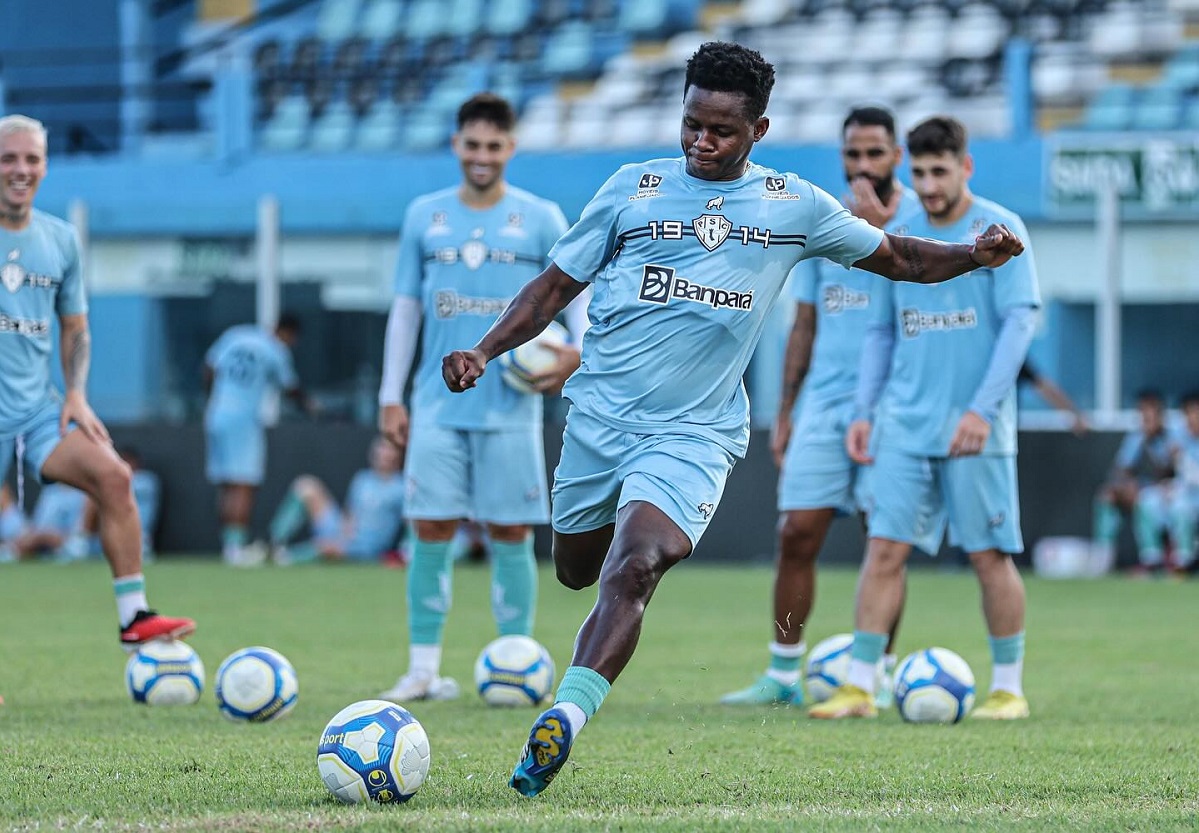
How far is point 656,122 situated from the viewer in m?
23.3

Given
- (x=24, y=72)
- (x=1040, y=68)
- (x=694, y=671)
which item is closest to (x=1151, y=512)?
(x=1040, y=68)

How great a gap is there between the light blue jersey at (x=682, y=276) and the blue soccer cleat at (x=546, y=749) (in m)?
1.04

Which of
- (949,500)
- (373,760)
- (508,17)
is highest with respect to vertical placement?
(508,17)

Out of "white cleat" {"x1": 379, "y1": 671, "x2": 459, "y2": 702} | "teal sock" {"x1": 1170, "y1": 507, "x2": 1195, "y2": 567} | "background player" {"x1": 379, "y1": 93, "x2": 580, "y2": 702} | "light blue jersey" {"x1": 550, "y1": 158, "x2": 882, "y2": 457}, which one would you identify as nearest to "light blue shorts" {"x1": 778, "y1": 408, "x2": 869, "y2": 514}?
"background player" {"x1": 379, "y1": 93, "x2": 580, "y2": 702}

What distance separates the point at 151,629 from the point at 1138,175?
13754 mm

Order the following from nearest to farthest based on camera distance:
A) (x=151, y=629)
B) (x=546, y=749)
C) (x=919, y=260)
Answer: (x=546, y=749), (x=919, y=260), (x=151, y=629)

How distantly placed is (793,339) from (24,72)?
2085 cm

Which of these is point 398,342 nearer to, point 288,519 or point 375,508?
point 375,508

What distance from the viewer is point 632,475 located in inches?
202

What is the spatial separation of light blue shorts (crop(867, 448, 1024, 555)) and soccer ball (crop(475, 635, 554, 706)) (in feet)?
4.67

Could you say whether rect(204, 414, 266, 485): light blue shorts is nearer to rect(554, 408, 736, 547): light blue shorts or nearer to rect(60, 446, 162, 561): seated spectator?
rect(60, 446, 162, 561): seated spectator

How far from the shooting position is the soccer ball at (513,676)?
726 cm

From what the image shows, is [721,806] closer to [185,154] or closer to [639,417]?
[639,417]

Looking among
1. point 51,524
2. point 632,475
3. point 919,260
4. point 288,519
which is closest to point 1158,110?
point 288,519
